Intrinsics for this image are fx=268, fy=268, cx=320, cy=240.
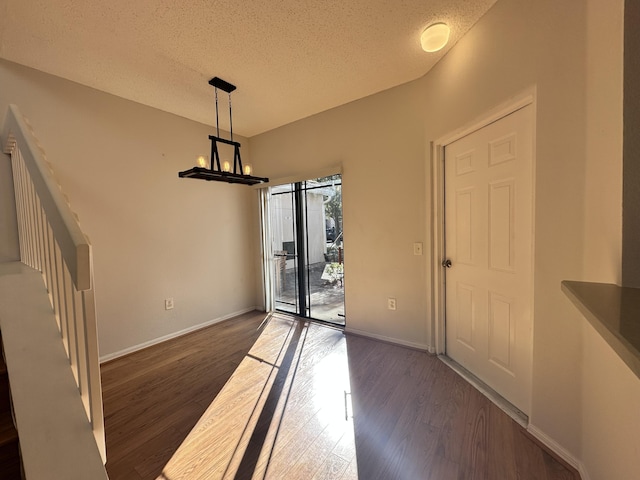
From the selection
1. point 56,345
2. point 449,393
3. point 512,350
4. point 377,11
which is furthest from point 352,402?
point 377,11

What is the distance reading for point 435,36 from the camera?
197 cm

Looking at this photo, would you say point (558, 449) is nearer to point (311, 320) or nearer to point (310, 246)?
point (311, 320)

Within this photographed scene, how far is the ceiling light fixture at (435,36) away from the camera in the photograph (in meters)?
1.94

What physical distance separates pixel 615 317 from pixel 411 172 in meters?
2.17

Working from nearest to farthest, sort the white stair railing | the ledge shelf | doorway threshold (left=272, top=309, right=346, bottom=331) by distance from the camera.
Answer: the ledge shelf
the white stair railing
doorway threshold (left=272, top=309, right=346, bottom=331)

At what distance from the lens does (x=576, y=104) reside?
1.36 m

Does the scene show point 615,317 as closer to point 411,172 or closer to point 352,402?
point 352,402

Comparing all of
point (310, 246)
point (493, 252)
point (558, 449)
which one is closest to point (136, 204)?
point (310, 246)

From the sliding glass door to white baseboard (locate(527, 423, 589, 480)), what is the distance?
7.09 feet

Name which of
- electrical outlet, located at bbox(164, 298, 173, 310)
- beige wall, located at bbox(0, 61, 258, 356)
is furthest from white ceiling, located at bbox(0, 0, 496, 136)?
electrical outlet, located at bbox(164, 298, 173, 310)

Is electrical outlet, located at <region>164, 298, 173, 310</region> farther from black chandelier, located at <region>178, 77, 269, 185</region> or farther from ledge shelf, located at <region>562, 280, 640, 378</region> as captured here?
ledge shelf, located at <region>562, 280, 640, 378</region>

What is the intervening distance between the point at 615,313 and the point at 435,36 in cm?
208

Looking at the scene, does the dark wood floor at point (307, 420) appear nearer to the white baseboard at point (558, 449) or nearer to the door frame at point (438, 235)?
the white baseboard at point (558, 449)

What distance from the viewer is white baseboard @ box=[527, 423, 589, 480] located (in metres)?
1.40
